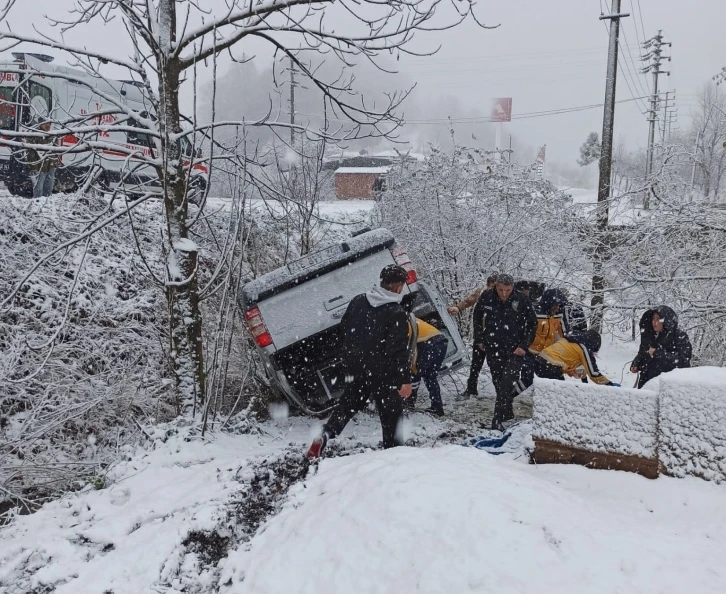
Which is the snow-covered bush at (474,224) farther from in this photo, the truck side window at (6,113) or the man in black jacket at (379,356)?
the truck side window at (6,113)

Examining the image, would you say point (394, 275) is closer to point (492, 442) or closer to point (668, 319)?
point (492, 442)

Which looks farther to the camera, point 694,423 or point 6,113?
point 6,113

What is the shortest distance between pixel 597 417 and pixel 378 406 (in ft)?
5.27

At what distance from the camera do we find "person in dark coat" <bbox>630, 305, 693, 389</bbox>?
562 centimetres

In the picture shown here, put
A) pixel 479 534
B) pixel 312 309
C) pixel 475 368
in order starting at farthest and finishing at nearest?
pixel 475 368 < pixel 312 309 < pixel 479 534

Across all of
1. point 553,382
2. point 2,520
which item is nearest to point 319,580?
point 553,382

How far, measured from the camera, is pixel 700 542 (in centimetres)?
276

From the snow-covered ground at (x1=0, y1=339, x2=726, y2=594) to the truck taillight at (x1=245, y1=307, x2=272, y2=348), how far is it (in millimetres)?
1126

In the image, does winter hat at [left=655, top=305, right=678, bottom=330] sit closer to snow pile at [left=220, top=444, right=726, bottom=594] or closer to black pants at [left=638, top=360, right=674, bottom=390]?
black pants at [left=638, top=360, right=674, bottom=390]

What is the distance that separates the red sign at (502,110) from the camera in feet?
163

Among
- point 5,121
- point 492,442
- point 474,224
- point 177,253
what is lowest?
point 492,442

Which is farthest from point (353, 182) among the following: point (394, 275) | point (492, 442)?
point (394, 275)

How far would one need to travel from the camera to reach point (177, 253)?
5.05m

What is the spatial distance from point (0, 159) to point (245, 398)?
767 cm
